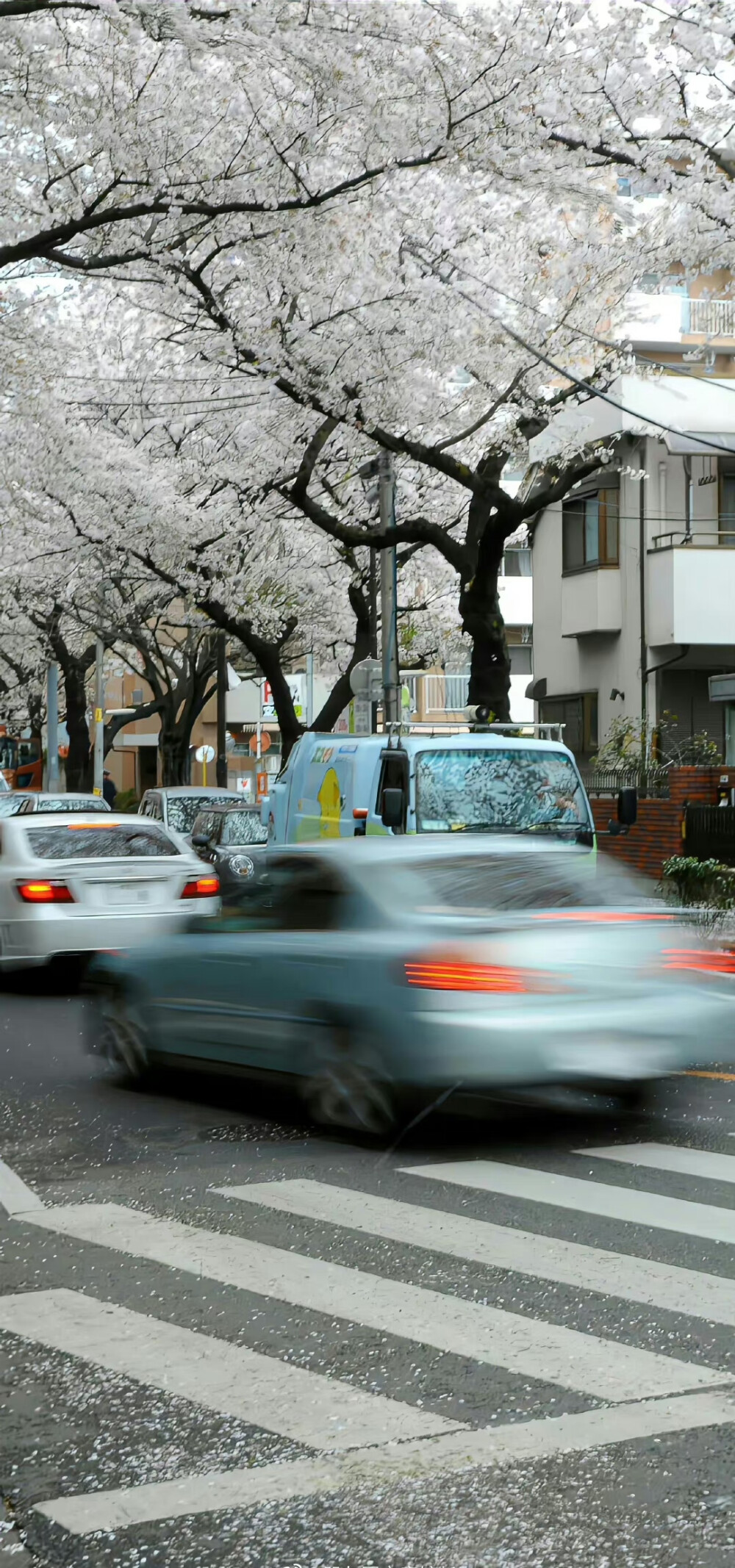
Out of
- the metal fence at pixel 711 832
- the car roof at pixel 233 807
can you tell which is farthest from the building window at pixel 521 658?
the car roof at pixel 233 807

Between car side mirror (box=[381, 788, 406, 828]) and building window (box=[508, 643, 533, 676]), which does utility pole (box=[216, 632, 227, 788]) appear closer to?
building window (box=[508, 643, 533, 676])

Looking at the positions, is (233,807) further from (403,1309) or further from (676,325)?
(676,325)

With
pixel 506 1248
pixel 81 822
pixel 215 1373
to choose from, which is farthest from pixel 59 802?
pixel 215 1373

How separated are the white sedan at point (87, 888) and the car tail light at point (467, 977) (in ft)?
20.4

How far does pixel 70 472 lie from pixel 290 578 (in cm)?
738

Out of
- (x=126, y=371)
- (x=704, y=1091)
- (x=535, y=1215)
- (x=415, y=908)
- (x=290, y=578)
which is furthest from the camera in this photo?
(x=290, y=578)

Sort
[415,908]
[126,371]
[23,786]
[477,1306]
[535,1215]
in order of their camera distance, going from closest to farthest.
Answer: [477,1306], [535,1215], [415,908], [126,371], [23,786]

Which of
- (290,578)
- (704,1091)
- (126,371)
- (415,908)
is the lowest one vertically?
(704,1091)

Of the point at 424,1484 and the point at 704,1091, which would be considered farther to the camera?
the point at 704,1091

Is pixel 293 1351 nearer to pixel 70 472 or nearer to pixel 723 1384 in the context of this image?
pixel 723 1384

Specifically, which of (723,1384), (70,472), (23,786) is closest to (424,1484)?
(723,1384)

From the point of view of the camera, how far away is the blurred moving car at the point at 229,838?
20938mm

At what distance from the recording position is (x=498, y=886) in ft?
28.2

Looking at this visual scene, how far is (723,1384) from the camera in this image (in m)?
4.84
